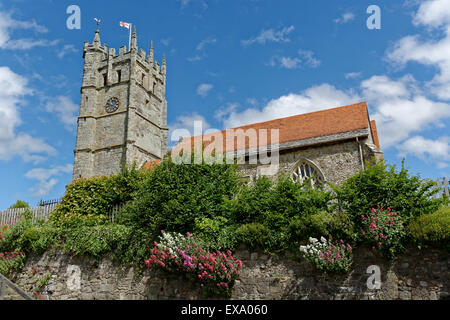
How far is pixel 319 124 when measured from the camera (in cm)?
1808

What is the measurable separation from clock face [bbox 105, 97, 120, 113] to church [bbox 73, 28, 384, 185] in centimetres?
11

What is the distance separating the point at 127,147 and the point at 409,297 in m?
26.9

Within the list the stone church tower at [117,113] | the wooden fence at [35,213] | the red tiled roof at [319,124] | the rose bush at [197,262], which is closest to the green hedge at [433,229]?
the rose bush at [197,262]

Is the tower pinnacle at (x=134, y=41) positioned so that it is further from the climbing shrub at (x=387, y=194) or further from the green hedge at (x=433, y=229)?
the green hedge at (x=433, y=229)

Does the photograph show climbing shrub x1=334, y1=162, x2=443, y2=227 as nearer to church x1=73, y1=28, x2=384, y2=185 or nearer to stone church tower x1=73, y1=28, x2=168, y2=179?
church x1=73, y1=28, x2=384, y2=185

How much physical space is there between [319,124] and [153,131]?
21346 mm

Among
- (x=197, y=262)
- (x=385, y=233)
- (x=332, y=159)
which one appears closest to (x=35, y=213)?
(x=197, y=262)

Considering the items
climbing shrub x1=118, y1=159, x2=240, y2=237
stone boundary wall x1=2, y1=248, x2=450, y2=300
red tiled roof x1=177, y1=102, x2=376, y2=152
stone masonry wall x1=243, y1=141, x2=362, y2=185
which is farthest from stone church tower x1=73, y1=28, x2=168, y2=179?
climbing shrub x1=118, y1=159, x2=240, y2=237

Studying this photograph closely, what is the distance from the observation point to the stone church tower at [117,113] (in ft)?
104

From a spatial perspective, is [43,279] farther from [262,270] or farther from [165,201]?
[262,270]

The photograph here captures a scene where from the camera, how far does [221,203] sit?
11070 millimetres

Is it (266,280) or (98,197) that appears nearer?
(266,280)

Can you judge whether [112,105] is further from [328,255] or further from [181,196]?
[328,255]

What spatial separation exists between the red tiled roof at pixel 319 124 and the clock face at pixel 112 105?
1693 cm
